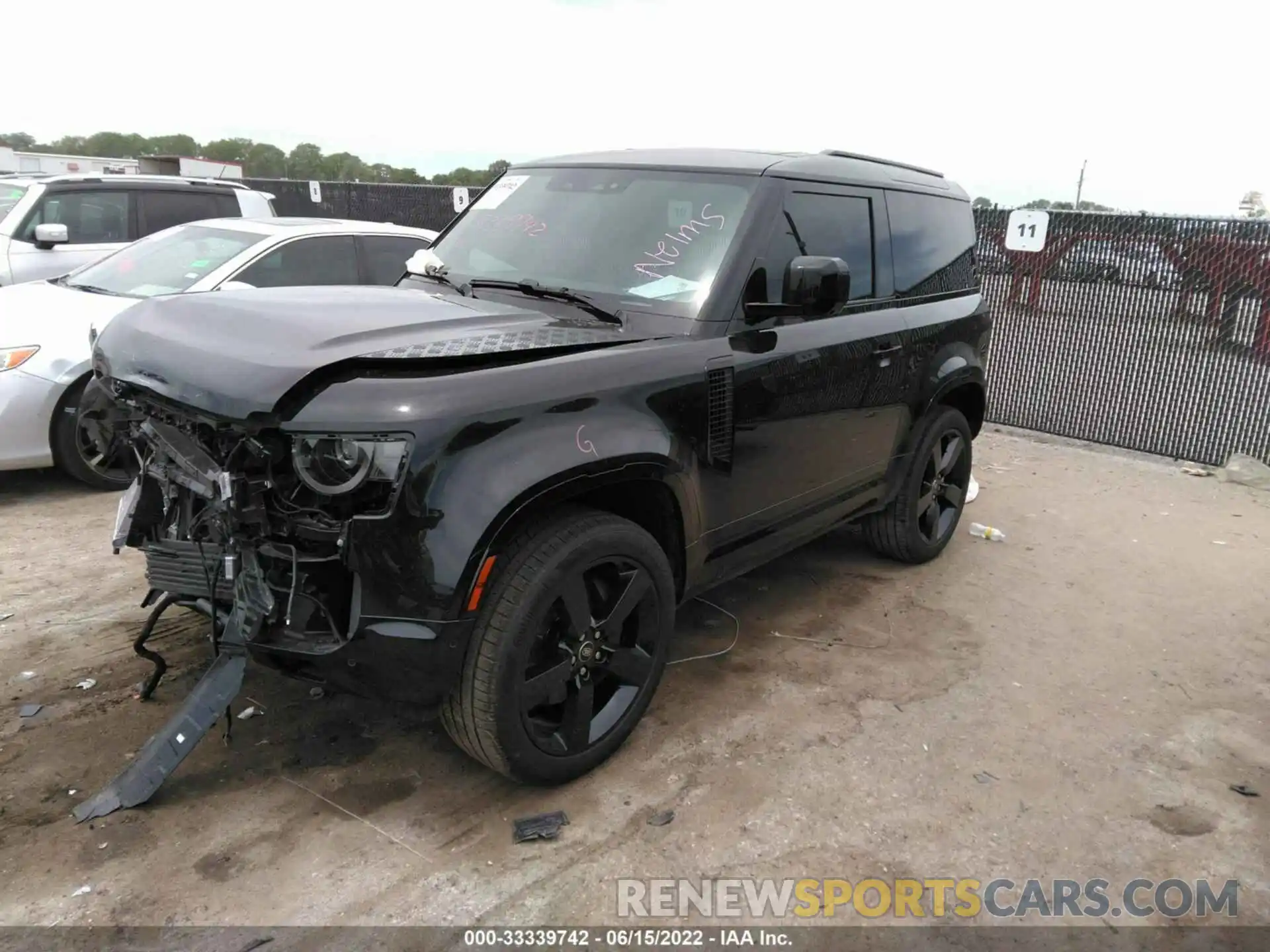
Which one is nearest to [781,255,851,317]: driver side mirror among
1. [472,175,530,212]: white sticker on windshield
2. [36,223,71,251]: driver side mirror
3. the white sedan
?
[472,175,530,212]: white sticker on windshield

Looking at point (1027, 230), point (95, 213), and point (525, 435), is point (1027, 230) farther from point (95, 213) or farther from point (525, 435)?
point (95, 213)

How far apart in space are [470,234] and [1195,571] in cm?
458

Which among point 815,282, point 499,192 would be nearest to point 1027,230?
point 499,192

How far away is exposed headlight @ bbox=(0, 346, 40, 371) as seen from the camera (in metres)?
5.36

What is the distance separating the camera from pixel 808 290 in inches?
132

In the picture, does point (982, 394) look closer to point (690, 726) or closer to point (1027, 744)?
point (1027, 744)

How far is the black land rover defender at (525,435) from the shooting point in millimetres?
2508

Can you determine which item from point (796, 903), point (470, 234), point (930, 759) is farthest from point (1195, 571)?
point (470, 234)

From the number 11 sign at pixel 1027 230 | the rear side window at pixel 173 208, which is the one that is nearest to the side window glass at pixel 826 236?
the number 11 sign at pixel 1027 230

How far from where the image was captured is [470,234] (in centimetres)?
416

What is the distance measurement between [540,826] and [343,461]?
4.13 ft

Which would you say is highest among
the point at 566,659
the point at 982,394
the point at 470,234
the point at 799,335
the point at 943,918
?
the point at 470,234

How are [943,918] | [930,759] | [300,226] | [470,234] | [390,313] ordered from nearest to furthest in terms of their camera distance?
[943,918], [390,313], [930,759], [470,234], [300,226]

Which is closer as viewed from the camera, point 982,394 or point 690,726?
point 690,726
